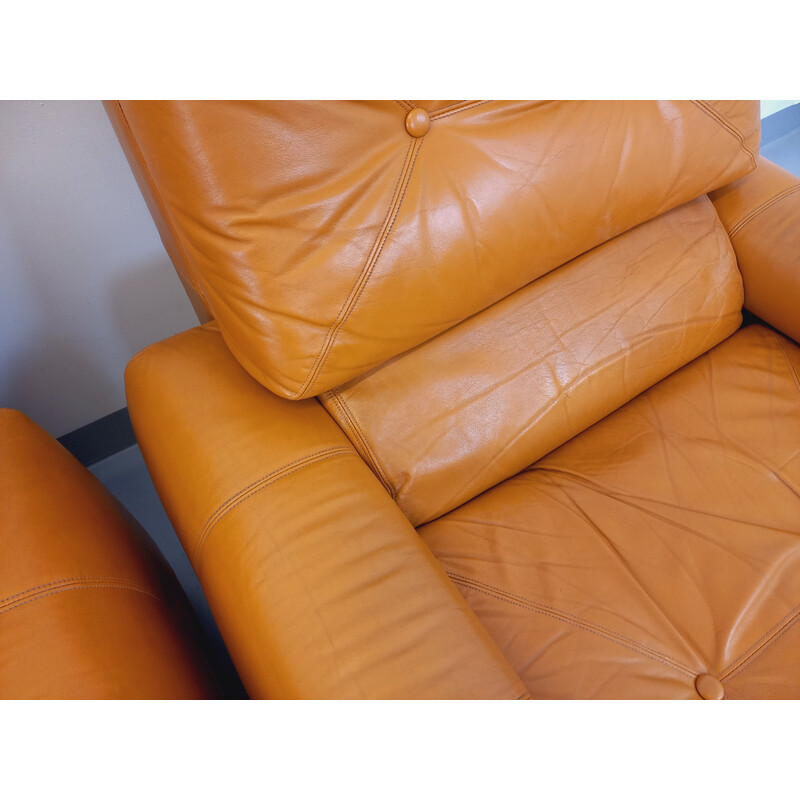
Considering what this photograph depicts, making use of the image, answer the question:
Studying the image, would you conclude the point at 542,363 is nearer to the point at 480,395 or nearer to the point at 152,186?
the point at 480,395

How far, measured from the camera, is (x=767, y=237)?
95cm

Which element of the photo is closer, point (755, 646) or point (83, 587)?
point (83, 587)

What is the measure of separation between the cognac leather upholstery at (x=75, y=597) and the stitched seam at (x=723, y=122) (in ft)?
3.08

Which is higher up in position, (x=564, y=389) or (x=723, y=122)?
(x=723, y=122)

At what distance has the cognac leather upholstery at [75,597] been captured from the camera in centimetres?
53

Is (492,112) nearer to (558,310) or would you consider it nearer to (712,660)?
(558,310)

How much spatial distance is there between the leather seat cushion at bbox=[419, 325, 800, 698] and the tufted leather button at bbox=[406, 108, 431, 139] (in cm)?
50

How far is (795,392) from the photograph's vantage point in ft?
2.98

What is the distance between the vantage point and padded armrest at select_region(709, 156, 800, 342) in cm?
93

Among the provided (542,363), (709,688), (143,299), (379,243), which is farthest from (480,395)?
(143,299)

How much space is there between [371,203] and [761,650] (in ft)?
2.26

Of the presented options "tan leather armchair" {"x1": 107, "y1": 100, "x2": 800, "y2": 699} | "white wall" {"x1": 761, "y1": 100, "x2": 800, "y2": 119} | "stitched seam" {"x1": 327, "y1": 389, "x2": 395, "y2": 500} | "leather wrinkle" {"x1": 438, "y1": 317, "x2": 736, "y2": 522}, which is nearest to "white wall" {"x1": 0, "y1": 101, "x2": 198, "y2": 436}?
"tan leather armchair" {"x1": 107, "y1": 100, "x2": 800, "y2": 699}

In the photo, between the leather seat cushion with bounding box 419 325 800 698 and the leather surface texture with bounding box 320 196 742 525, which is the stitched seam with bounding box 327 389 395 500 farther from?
the leather seat cushion with bounding box 419 325 800 698
